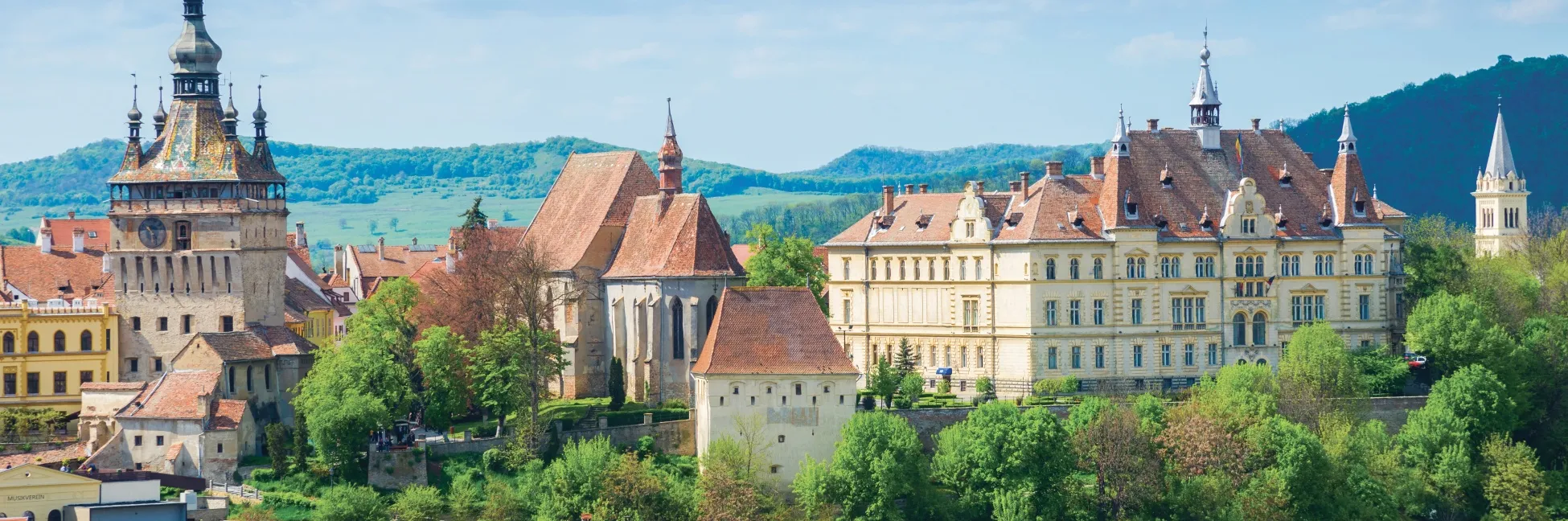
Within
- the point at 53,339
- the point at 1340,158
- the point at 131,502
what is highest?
the point at 1340,158

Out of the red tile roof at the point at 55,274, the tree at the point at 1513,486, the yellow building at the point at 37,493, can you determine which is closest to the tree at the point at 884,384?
the tree at the point at 1513,486

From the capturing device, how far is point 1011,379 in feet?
342

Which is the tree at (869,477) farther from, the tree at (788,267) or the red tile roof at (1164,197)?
the tree at (788,267)

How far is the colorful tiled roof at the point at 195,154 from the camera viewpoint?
331ft

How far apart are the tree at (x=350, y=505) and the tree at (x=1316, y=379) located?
39.2 meters

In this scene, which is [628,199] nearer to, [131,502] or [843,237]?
[843,237]

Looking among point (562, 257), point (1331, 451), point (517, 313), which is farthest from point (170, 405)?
point (1331, 451)

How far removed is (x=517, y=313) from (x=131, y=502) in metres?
19.5

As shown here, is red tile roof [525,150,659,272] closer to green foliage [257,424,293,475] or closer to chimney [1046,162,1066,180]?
green foliage [257,424,293,475]

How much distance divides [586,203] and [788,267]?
10555mm

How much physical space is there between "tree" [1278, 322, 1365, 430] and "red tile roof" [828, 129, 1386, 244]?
7.35 m

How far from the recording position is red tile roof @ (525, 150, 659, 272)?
109500 millimetres

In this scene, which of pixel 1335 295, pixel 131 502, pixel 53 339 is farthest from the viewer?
pixel 1335 295

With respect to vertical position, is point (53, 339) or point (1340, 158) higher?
point (1340, 158)
